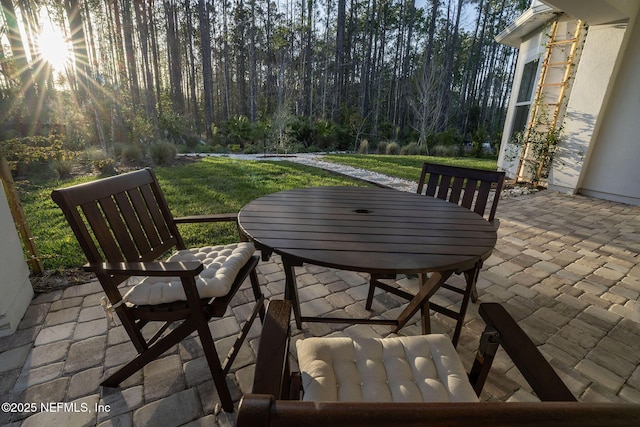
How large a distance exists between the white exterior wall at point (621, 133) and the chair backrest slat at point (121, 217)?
21.6 feet

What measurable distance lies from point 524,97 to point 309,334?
24.9ft

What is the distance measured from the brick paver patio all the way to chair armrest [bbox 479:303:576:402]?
786 mm

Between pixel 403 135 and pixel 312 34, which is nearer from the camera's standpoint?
pixel 403 135

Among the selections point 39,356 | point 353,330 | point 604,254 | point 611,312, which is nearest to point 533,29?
point 604,254

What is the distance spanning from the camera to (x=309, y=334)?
175cm

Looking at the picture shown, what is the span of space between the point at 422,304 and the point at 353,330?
0.45 metres

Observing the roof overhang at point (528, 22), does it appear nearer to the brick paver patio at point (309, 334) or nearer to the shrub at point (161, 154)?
the brick paver patio at point (309, 334)

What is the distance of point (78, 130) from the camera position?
8008 millimetres

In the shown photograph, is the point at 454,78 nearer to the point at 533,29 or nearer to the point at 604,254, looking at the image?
the point at 533,29

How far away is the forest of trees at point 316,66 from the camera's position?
1249 centimetres

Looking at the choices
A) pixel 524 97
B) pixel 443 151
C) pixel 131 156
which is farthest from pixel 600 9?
pixel 131 156

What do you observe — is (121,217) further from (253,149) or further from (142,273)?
(253,149)

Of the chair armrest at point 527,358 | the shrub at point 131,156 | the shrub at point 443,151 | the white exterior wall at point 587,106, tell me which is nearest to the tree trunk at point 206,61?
the shrub at point 131,156

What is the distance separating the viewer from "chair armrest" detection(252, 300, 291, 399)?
0.65m
